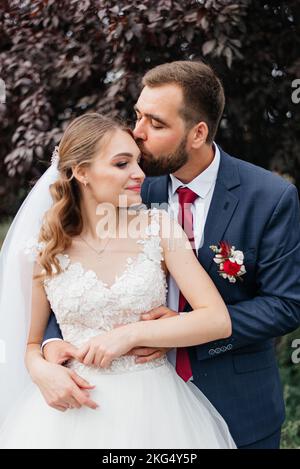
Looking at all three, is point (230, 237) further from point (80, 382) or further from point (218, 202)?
point (80, 382)

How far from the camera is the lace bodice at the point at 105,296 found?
276 cm

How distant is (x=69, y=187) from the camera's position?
292 centimetres

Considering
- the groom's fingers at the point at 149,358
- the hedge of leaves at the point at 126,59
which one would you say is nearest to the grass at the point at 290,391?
the hedge of leaves at the point at 126,59

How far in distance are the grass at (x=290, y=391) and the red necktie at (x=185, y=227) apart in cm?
242

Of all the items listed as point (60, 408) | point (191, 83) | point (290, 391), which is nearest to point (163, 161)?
point (191, 83)

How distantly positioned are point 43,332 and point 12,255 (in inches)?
13.0

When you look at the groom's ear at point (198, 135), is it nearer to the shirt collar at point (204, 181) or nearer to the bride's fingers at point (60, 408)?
the shirt collar at point (204, 181)

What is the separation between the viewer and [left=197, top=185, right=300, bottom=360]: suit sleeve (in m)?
2.90

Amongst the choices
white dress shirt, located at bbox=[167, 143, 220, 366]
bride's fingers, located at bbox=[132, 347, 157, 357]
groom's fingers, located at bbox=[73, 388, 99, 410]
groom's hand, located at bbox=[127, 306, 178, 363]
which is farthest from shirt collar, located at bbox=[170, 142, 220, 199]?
groom's fingers, located at bbox=[73, 388, 99, 410]

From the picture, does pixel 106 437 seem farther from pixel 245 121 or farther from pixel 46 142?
pixel 245 121

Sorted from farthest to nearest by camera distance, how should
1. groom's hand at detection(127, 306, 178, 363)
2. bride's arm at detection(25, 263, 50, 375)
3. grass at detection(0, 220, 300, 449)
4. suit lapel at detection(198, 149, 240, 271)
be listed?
grass at detection(0, 220, 300, 449) < suit lapel at detection(198, 149, 240, 271) < bride's arm at detection(25, 263, 50, 375) < groom's hand at detection(127, 306, 178, 363)

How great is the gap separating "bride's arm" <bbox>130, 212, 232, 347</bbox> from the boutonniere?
0.20 meters

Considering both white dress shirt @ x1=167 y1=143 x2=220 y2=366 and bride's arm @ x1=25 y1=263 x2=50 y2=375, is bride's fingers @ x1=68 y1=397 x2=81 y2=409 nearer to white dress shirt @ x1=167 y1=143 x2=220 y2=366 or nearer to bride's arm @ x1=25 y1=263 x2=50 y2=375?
bride's arm @ x1=25 y1=263 x2=50 y2=375

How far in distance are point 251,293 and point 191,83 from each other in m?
0.94
